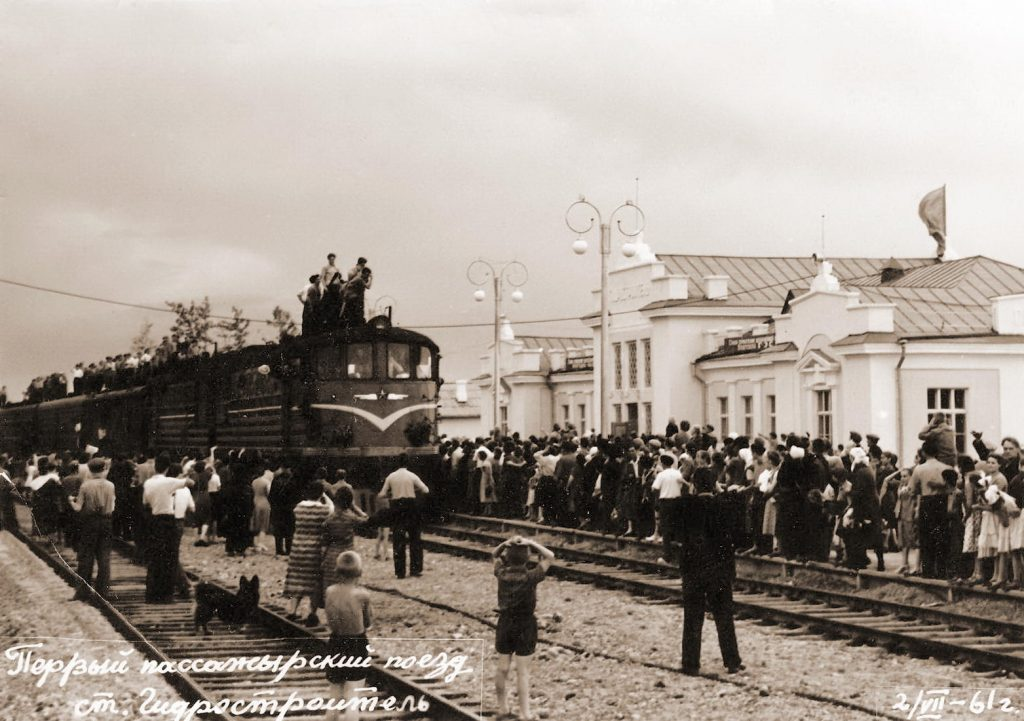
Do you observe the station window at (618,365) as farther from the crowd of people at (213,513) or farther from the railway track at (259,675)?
the railway track at (259,675)

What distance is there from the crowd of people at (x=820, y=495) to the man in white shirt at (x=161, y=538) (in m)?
5.77

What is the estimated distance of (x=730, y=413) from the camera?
143ft

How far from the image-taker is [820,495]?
18500 mm

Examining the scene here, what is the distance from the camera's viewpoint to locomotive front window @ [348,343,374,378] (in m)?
A: 25.5

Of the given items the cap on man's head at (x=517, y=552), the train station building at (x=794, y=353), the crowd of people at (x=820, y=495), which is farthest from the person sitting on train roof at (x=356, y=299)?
the cap on man's head at (x=517, y=552)

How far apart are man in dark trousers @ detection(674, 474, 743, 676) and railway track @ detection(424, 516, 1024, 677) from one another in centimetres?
204

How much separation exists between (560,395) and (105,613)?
135ft

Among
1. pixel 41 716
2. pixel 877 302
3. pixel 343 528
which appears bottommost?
pixel 41 716

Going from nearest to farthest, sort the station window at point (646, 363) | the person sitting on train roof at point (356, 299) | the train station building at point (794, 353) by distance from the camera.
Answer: the person sitting on train roof at point (356, 299)
the train station building at point (794, 353)
the station window at point (646, 363)

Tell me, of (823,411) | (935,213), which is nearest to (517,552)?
(823,411)

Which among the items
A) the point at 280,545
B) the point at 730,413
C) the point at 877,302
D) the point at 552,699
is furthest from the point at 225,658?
the point at 730,413

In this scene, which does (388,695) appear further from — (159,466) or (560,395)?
(560,395)

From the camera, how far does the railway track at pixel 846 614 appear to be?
13.0m

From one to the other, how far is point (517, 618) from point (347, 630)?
4.16 feet
